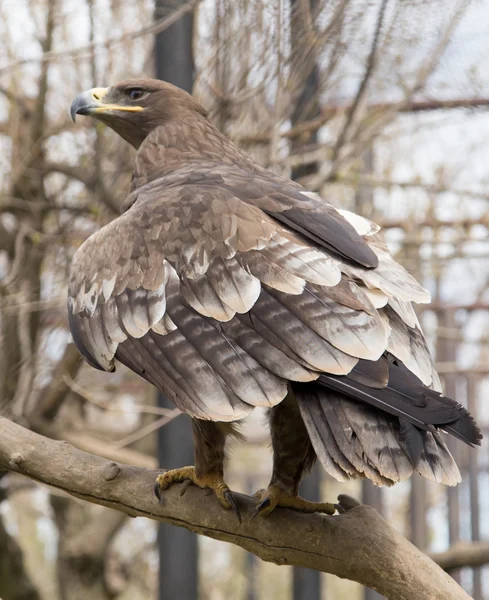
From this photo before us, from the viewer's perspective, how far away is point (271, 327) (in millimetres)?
2479

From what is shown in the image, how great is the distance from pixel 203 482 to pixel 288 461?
0.28 m

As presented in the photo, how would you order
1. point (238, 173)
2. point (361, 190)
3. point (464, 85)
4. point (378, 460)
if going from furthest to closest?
point (361, 190)
point (464, 85)
point (238, 173)
point (378, 460)

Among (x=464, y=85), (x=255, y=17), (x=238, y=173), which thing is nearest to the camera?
(x=238, y=173)

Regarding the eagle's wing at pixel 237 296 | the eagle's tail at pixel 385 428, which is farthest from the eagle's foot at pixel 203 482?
the eagle's tail at pixel 385 428

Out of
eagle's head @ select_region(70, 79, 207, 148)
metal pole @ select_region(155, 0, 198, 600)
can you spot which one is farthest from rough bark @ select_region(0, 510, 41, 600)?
eagle's head @ select_region(70, 79, 207, 148)

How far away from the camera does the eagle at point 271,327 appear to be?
7.45 feet

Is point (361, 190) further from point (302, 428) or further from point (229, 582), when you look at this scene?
point (229, 582)

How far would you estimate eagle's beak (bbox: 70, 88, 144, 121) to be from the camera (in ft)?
12.5

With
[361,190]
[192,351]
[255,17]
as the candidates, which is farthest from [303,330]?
[361,190]

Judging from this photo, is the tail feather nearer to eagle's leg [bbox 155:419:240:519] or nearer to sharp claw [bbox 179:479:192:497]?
eagle's leg [bbox 155:419:240:519]

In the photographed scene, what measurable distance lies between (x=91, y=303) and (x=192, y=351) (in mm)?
542

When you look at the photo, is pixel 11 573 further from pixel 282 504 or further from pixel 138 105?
pixel 282 504

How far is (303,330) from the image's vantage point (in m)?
2.44

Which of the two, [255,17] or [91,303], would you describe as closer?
[91,303]
